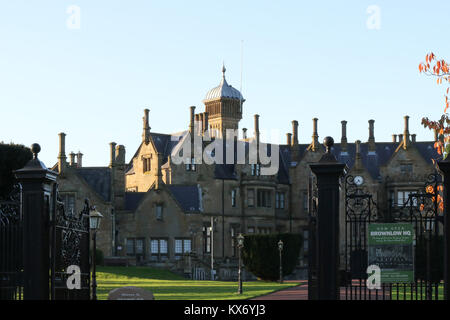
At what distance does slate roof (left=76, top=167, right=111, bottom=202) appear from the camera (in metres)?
75.1

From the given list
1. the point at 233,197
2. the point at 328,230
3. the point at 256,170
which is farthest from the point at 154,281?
the point at 328,230

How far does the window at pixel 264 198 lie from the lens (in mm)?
82125

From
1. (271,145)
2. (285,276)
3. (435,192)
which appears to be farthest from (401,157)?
(435,192)

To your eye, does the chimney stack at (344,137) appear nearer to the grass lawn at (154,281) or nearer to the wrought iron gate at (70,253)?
the grass lawn at (154,281)

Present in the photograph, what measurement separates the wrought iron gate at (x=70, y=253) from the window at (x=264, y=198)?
6182 centimetres

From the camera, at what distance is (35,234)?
A: 678 inches

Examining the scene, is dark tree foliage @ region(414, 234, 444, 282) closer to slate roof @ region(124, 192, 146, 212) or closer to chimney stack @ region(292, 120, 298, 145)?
slate roof @ region(124, 192, 146, 212)

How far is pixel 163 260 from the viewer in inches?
2908

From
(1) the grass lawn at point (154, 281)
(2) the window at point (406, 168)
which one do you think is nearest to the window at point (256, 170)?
(2) the window at point (406, 168)

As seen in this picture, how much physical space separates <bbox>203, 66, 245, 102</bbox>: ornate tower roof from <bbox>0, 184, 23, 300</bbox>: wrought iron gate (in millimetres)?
87476

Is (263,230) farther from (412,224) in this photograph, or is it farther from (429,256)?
(429,256)

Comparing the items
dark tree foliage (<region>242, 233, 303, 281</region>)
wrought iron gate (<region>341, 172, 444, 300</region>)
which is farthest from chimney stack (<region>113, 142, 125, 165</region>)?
wrought iron gate (<region>341, 172, 444, 300</region>)

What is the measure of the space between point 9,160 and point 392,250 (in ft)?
120
